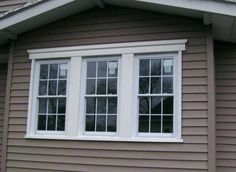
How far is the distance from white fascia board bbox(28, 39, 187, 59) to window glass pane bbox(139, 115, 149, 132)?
46.1 inches

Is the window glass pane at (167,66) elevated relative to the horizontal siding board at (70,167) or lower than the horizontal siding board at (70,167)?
elevated

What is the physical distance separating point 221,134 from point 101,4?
324cm

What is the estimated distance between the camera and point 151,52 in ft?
21.2

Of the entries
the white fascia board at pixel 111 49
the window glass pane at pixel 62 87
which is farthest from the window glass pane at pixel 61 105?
the white fascia board at pixel 111 49

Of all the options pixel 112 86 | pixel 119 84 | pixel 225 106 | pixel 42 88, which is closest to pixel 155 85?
pixel 119 84

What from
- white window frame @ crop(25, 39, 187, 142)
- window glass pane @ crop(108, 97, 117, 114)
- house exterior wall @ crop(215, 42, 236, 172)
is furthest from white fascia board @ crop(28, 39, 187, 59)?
house exterior wall @ crop(215, 42, 236, 172)

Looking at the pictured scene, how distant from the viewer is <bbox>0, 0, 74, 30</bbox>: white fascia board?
673 cm

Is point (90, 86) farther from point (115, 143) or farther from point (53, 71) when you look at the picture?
point (115, 143)

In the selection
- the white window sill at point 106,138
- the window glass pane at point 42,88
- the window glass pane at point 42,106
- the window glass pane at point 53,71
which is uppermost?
the window glass pane at point 53,71

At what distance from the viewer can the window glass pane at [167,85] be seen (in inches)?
251

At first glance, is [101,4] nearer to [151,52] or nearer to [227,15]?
[151,52]

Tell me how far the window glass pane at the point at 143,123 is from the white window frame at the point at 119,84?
0.11 metres

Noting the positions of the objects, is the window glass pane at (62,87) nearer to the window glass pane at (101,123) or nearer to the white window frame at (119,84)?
the white window frame at (119,84)

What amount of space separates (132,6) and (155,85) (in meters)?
1.51
